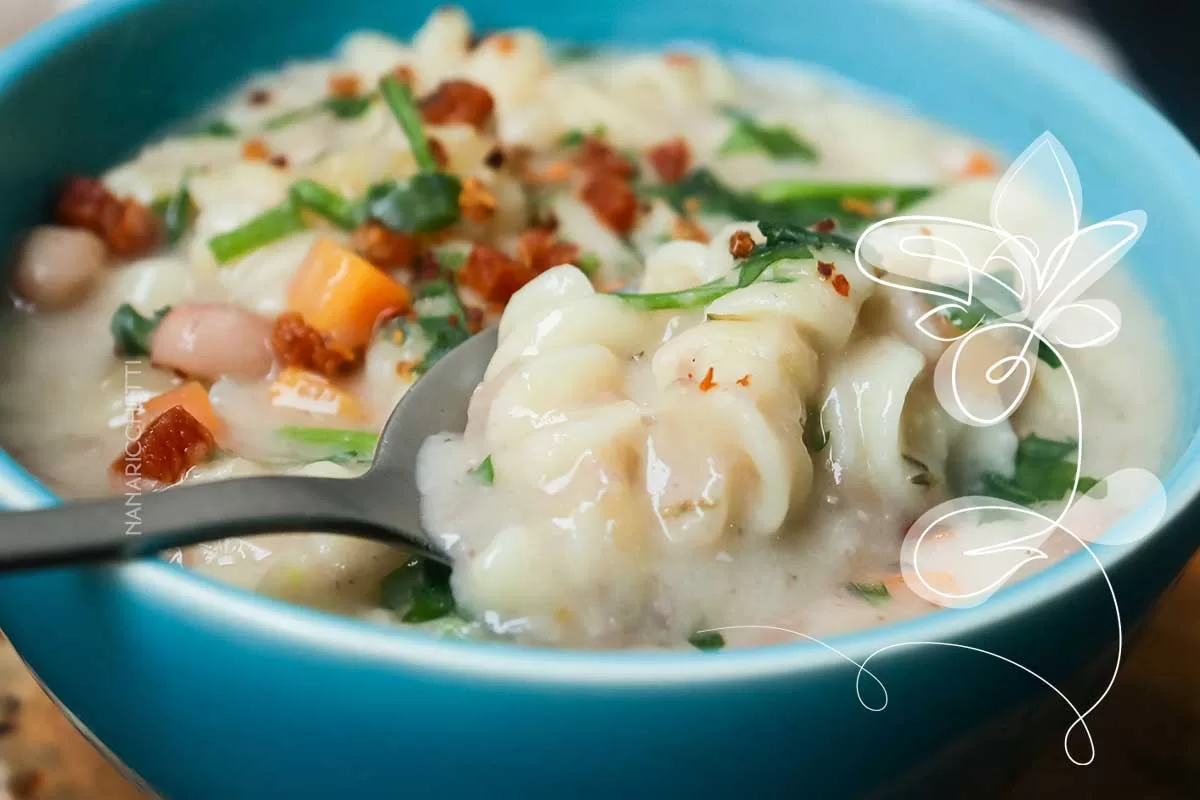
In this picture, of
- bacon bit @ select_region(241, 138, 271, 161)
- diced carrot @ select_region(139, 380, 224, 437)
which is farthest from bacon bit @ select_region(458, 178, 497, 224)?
diced carrot @ select_region(139, 380, 224, 437)


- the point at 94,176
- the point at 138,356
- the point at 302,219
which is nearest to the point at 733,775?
the point at 138,356

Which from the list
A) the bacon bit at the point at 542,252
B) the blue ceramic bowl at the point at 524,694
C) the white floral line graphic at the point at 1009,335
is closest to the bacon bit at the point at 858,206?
the white floral line graphic at the point at 1009,335

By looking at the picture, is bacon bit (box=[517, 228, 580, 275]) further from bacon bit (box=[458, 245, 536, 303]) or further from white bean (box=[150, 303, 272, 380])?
white bean (box=[150, 303, 272, 380])

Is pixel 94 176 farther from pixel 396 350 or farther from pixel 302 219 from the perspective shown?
pixel 396 350

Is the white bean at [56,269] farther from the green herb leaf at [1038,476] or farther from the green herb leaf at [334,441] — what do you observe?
the green herb leaf at [1038,476]

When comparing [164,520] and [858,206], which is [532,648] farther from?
[858,206]
